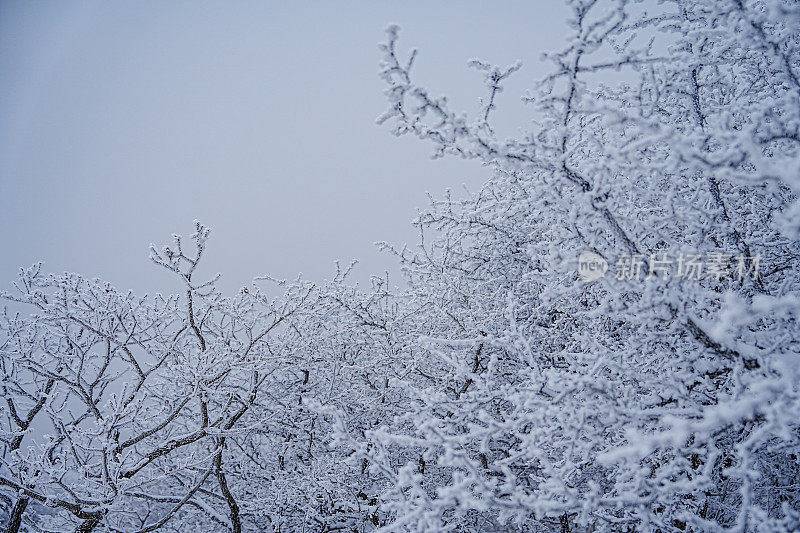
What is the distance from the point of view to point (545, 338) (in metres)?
3.88

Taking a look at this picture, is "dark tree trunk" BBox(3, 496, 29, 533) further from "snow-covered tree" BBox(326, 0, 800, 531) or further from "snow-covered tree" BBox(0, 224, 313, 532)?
"snow-covered tree" BBox(326, 0, 800, 531)

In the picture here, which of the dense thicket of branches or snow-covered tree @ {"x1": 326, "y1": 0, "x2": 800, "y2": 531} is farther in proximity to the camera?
the dense thicket of branches

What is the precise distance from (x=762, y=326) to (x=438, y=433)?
2.44 metres

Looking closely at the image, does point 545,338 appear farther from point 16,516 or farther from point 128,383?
point 16,516

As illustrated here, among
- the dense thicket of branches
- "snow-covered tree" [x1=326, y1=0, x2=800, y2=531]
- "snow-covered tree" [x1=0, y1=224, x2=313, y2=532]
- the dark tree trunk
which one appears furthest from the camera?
the dark tree trunk

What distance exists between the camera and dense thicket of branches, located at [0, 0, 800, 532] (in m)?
1.78
